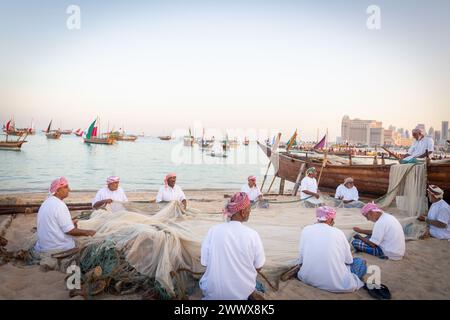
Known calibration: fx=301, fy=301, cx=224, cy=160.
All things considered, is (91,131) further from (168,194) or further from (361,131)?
(361,131)

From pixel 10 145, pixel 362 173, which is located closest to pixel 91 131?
pixel 10 145

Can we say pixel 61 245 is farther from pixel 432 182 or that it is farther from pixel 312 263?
pixel 432 182

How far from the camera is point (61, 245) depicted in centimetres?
409

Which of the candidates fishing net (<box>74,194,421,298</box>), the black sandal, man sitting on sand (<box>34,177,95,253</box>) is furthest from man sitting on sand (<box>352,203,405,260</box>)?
man sitting on sand (<box>34,177,95,253</box>)

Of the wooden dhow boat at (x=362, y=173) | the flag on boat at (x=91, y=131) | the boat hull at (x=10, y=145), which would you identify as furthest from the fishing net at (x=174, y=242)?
the flag on boat at (x=91, y=131)

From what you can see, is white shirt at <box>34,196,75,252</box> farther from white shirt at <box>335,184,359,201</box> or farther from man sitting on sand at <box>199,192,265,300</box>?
white shirt at <box>335,184,359,201</box>

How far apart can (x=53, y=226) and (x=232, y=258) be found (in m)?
2.60

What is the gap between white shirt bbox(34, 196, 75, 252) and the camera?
395 cm

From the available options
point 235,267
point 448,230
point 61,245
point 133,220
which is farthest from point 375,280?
point 61,245

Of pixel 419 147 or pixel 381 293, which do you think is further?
pixel 419 147

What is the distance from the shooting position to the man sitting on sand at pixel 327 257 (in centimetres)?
348

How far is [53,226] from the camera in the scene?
4.00m
